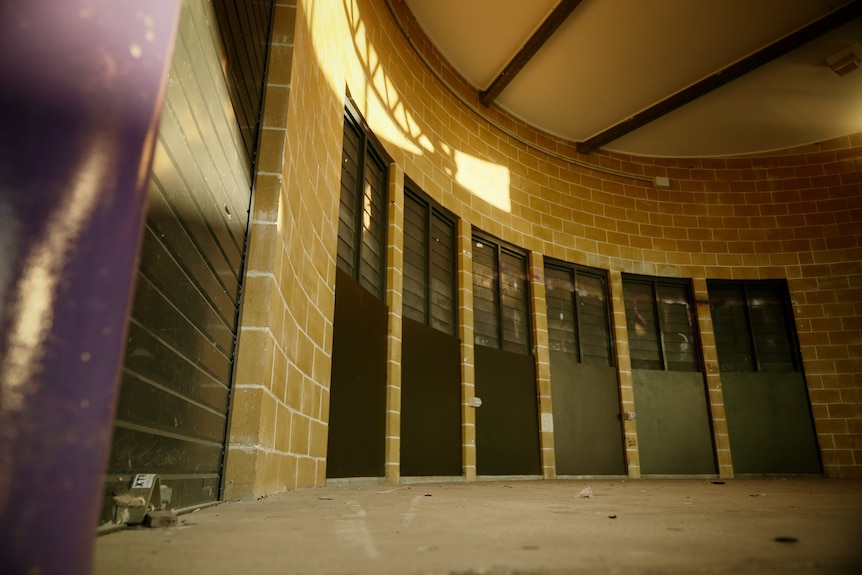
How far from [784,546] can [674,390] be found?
695 centimetres

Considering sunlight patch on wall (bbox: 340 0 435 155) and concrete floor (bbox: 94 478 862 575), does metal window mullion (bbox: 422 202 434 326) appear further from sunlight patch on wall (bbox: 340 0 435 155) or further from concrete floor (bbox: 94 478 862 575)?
concrete floor (bbox: 94 478 862 575)

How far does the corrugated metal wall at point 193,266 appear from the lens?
1.37 meters

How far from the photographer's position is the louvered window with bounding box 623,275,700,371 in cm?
748

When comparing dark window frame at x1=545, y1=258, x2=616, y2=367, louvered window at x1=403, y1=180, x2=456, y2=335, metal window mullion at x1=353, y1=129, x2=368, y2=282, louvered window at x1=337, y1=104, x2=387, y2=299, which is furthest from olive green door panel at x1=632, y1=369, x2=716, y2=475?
metal window mullion at x1=353, y1=129, x2=368, y2=282

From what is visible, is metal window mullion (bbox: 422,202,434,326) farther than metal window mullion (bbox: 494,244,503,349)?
No

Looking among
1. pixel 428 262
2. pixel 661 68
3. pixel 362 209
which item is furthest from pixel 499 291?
pixel 661 68

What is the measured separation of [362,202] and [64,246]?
153 inches

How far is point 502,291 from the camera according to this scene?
6.52 metres

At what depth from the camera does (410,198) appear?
210 inches

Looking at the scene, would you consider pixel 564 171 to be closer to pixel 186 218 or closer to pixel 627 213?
pixel 627 213

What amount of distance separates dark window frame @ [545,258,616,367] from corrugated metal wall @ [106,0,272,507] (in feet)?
17.8

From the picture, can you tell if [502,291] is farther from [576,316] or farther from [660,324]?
[660,324]

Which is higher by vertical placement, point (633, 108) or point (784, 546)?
point (633, 108)

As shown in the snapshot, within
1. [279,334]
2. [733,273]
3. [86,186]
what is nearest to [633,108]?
[733,273]
